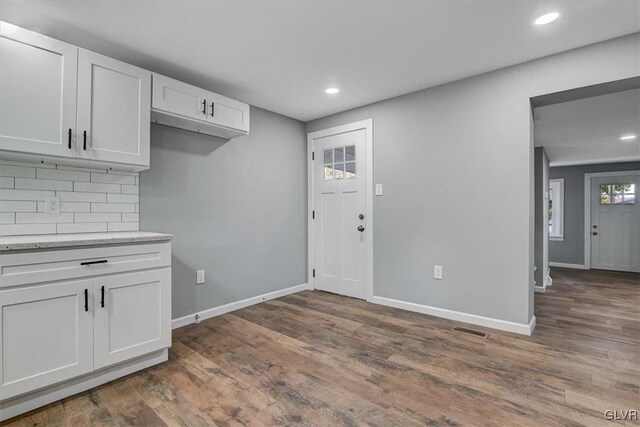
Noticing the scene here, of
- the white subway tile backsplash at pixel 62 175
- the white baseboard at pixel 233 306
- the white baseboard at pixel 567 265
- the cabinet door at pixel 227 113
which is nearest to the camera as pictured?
the white subway tile backsplash at pixel 62 175

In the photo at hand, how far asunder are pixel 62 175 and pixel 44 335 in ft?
3.74

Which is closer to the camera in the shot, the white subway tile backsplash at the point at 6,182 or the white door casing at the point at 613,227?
the white subway tile backsplash at the point at 6,182

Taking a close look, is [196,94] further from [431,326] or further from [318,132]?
[431,326]

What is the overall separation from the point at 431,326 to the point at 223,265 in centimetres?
213

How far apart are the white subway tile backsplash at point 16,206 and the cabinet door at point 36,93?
46 cm

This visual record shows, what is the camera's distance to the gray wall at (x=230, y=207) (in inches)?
109

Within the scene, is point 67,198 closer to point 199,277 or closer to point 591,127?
point 199,277

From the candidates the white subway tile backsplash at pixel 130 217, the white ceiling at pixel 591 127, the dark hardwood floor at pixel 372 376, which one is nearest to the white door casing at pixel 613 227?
the white ceiling at pixel 591 127

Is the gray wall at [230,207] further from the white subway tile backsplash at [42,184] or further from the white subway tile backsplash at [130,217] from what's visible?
the white subway tile backsplash at [42,184]

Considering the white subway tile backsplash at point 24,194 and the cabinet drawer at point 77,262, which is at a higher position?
the white subway tile backsplash at point 24,194

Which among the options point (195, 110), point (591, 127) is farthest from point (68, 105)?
point (591, 127)

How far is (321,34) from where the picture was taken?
6.99 feet

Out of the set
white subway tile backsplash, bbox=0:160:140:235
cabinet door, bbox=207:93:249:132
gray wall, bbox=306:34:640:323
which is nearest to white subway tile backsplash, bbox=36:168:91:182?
white subway tile backsplash, bbox=0:160:140:235

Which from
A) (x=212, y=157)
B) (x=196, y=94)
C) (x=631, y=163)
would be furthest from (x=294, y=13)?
(x=631, y=163)
